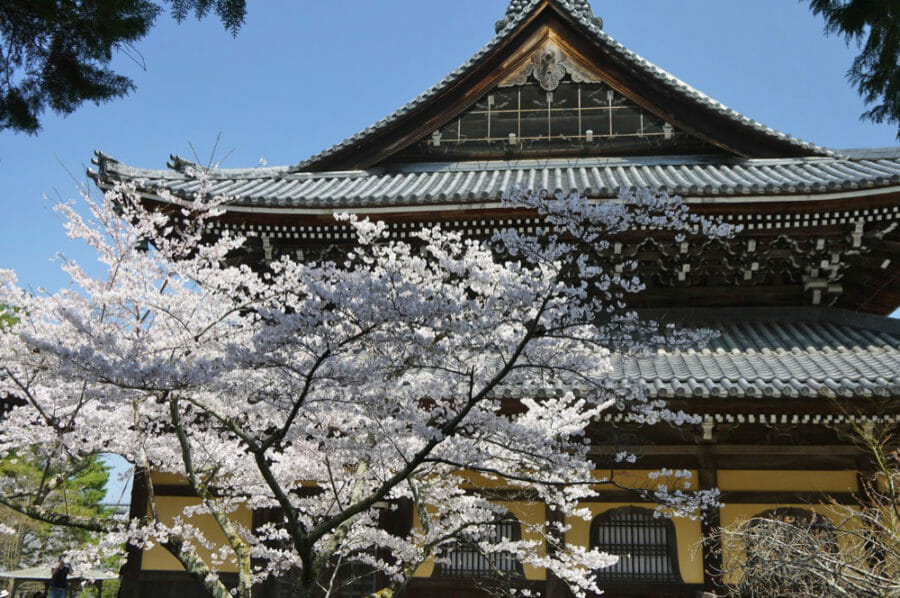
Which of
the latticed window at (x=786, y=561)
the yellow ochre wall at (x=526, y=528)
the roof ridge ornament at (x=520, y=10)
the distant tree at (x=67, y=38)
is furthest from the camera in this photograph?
the roof ridge ornament at (x=520, y=10)

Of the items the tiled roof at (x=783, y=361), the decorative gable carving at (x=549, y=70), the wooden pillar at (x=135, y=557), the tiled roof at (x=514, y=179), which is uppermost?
the decorative gable carving at (x=549, y=70)

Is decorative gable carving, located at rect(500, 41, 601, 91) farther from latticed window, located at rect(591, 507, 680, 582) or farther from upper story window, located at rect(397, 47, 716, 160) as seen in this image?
latticed window, located at rect(591, 507, 680, 582)

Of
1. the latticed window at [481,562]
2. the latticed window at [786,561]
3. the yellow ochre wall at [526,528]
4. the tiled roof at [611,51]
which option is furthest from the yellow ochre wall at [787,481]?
the tiled roof at [611,51]

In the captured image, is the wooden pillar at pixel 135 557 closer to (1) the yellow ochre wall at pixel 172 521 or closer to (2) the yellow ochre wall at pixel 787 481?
(1) the yellow ochre wall at pixel 172 521

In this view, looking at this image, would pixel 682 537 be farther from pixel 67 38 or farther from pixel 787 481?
pixel 67 38

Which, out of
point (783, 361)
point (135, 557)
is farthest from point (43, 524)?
point (783, 361)

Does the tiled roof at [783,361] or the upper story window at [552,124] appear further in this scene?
the upper story window at [552,124]

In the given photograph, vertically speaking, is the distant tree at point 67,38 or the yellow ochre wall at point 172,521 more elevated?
the distant tree at point 67,38

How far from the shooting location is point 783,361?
7312 millimetres

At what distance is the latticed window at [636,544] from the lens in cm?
739

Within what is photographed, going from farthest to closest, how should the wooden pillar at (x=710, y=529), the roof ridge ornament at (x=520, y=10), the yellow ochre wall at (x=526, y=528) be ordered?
the roof ridge ornament at (x=520, y=10) → the yellow ochre wall at (x=526, y=528) → the wooden pillar at (x=710, y=529)

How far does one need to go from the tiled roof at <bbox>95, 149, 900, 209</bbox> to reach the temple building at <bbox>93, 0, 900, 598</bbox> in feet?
0.11

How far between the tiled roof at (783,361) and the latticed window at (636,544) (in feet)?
5.15

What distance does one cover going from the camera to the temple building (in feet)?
23.7
